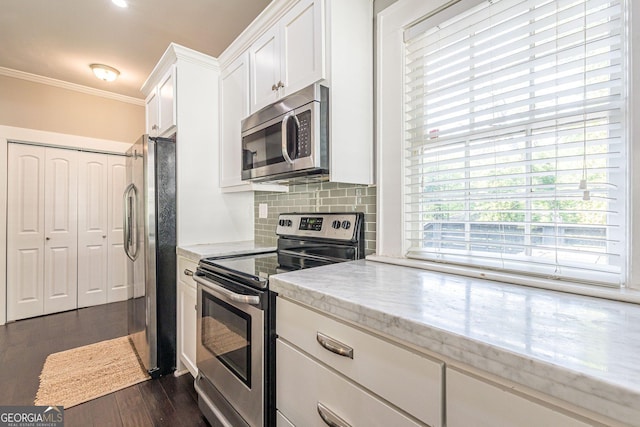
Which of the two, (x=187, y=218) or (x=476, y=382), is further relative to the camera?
(x=187, y=218)

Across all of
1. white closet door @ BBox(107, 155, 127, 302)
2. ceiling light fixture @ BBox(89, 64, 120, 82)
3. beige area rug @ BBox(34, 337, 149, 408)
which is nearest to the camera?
beige area rug @ BBox(34, 337, 149, 408)

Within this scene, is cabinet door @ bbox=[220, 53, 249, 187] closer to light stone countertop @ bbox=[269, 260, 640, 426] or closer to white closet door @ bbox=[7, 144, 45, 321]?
light stone countertop @ bbox=[269, 260, 640, 426]

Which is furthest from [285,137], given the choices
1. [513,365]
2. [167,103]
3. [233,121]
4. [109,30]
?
[109,30]

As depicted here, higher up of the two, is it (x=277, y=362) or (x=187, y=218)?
(x=187, y=218)

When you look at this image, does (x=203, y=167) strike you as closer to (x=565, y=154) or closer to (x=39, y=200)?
(x=565, y=154)

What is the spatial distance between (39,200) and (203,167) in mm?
2494

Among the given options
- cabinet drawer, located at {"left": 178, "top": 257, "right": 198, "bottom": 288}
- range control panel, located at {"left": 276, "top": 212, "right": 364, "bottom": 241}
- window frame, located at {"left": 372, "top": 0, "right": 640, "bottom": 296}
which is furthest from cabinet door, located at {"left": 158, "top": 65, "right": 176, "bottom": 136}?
window frame, located at {"left": 372, "top": 0, "right": 640, "bottom": 296}

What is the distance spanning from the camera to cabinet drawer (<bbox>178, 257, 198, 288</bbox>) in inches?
77.1

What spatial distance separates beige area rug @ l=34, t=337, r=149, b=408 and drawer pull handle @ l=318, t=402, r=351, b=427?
1.78 metres

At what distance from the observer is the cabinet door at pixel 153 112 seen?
265 centimetres

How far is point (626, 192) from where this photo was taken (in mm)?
910

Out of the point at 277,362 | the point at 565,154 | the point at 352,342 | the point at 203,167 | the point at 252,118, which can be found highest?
the point at 252,118

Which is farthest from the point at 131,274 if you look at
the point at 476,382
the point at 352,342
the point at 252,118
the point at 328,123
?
the point at 476,382

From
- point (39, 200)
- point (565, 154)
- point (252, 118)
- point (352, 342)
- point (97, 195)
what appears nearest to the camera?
point (352, 342)
